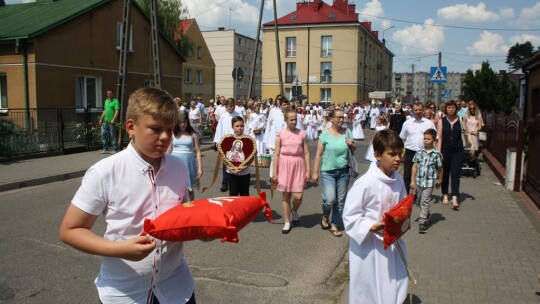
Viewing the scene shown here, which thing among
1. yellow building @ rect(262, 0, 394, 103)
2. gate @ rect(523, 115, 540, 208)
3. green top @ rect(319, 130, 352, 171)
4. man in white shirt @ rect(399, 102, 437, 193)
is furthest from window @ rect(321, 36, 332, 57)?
green top @ rect(319, 130, 352, 171)

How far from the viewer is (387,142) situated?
3.89m

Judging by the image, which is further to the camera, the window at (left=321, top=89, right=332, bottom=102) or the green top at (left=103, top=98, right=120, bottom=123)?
the window at (left=321, top=89, right=332, bottom=102)

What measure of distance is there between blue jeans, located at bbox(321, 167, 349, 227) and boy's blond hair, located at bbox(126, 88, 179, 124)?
5204 millimetres

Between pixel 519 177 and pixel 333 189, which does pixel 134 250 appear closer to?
pixel 333 189

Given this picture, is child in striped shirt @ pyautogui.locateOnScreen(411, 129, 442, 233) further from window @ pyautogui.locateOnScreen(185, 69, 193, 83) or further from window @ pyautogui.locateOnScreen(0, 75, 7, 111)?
window @ pyautogui.locateOnScreen(185, 69, 193, 83)

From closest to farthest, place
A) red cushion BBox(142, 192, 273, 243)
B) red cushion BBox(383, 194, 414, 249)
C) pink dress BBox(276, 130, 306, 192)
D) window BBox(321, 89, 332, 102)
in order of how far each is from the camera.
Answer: red cushion BBox(142, 192, 273, 243)
red cushion BBox(383, 194, 414, 249)
pink dress BBox(276, 130, 306, 192)
window BBox(321, 89, 332, 102)

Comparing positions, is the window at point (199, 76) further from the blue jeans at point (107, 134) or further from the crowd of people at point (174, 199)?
the crowd of people at point (174, 199)

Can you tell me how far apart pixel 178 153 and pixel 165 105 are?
5006 mm

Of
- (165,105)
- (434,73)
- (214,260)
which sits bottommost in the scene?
(214,260)

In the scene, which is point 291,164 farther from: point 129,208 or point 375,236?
point 129,208

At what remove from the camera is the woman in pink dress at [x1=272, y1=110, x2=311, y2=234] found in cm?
752

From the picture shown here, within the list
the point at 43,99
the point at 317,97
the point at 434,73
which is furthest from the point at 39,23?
the point at 317,97

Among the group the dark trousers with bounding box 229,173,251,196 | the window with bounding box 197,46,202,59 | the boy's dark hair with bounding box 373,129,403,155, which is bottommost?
the dark trousers with bounding box 229,173,251,196

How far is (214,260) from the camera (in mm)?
5992
